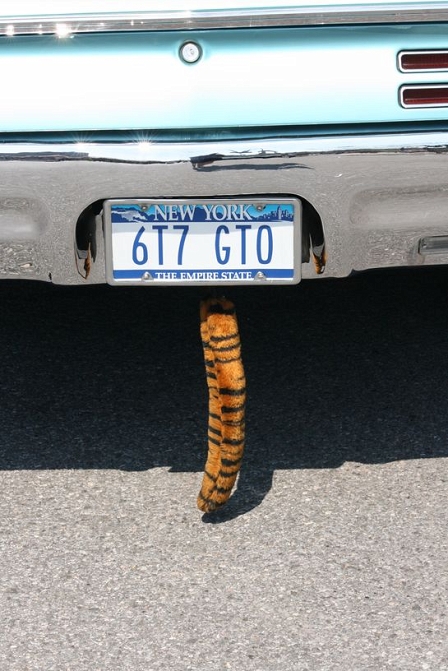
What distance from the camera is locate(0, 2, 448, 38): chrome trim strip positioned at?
2797mm

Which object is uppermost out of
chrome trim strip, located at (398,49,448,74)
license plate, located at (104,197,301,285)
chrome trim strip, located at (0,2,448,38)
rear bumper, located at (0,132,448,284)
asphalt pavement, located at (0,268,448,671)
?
chrome trim strip, located at (0,2,448,38)

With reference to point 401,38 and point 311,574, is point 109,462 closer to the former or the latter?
point 311,574

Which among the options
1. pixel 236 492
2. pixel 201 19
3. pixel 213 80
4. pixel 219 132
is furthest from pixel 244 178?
pixel 236 492

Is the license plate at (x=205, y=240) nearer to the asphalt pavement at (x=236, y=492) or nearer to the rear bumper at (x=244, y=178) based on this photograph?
the rear bumper at (x=244, y=178)

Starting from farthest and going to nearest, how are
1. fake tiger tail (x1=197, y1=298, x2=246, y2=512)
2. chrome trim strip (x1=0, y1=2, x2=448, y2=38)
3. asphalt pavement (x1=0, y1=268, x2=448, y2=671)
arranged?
fake tiger tail (x1=197, y1=298, x2=246, y2=512) → chrome trim strip (x1=0, y1=2, x2=448, y2=38) → asphalt pavement (x1=0, y1=268, x2=448, y2=671)

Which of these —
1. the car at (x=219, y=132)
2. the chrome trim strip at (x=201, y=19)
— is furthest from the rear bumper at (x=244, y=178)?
the chrome trim strip at (x=201, y=19)

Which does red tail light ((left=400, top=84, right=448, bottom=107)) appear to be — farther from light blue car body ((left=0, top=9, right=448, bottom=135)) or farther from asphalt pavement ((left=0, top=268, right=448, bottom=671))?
asphalt pavement ((left=0, top=268, right=448, bottom=671))

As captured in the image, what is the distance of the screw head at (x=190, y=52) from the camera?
2834 mm

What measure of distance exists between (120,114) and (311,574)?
1136 mm

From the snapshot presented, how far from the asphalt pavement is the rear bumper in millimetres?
699

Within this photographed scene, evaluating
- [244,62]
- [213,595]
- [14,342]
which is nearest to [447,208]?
[244,62]

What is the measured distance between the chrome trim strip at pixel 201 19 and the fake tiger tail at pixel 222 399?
67 centimetres

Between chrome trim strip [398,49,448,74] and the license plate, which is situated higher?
chrome trim strip [398,49,448,74]

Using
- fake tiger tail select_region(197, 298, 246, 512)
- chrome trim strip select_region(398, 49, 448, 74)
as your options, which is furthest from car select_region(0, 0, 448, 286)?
fake tiger tail select_region(197, 298, 246, 512)
